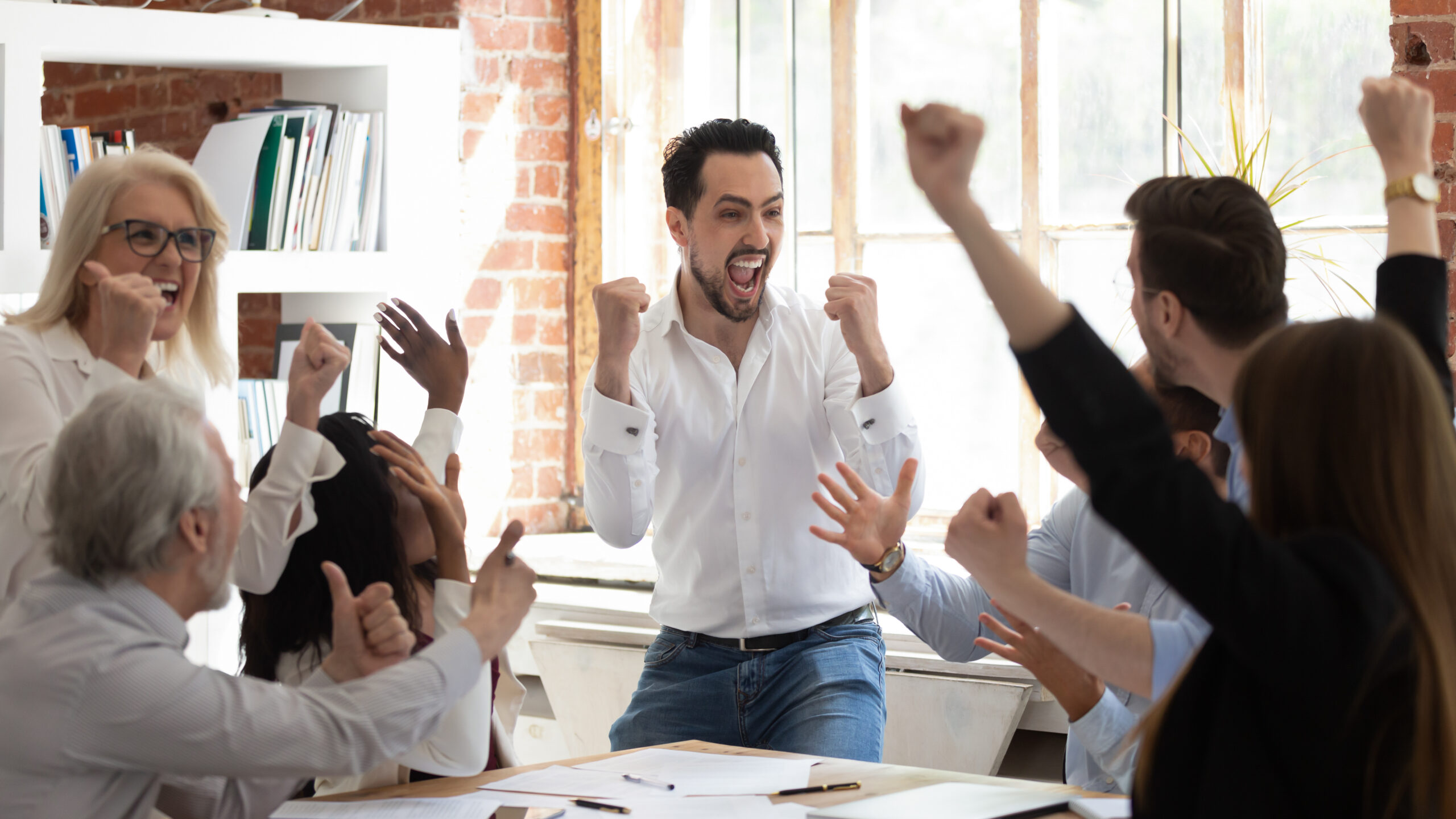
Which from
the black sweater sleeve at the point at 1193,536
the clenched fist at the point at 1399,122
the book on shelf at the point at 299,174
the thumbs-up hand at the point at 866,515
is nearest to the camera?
the black sweater sleeve at the point at 1193,536

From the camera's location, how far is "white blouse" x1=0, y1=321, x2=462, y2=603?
1.71 meters

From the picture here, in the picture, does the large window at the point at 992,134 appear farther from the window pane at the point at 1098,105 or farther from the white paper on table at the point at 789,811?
the white paper on table at the point at 789,811

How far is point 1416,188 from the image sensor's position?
1.49m

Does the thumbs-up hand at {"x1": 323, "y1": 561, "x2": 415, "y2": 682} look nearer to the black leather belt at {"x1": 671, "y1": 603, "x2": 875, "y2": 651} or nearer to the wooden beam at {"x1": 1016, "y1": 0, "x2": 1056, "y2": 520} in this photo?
the black leather belt at {"x1": 671, "y1": 603, "x2": 875, "y2": 651}

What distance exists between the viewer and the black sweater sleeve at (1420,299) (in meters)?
1.49

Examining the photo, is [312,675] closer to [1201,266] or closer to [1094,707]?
[1094,707]

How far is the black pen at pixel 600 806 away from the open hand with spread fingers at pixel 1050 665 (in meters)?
0.50

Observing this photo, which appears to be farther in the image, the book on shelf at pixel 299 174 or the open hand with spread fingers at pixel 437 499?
the book on shelf at pixel 299 174

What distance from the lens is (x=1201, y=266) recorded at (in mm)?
1578

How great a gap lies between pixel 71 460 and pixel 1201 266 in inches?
52.0

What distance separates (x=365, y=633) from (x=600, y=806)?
35cm

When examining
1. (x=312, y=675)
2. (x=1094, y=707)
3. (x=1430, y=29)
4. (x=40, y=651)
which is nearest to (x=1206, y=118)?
(x=1430, y=29)

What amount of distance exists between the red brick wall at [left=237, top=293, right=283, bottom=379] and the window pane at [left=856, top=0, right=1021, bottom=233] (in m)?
1.69

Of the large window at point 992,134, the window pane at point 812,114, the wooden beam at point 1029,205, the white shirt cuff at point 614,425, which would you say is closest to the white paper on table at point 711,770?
the white shirt cuff at point 614,425
